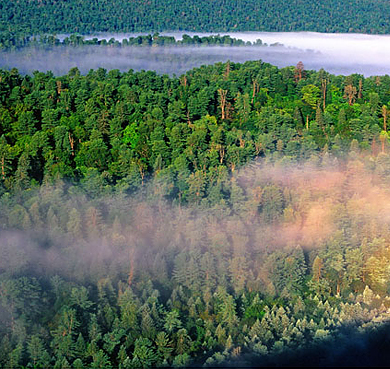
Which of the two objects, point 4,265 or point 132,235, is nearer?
point 4,265

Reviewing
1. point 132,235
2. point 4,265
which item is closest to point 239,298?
point 132,235

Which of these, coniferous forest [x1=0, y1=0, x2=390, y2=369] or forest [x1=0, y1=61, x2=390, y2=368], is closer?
coniferous forest [x1=0, y1=0, x2=390, y2=369]

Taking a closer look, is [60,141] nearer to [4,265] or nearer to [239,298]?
[4,265]

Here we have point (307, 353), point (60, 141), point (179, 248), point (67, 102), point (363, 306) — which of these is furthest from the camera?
point (67, 102)

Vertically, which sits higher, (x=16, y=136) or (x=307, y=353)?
(x=16, y=136)

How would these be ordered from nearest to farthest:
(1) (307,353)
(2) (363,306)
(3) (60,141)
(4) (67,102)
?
(1) (307,353), (2) (363,306), (3) (60,141), (4) (67,102)

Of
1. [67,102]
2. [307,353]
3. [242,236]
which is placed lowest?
[307,353]

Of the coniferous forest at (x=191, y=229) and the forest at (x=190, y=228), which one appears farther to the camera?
the forest at (x=190, y=228)

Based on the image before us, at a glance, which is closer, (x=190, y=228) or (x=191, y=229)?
(x=191, y=229)
